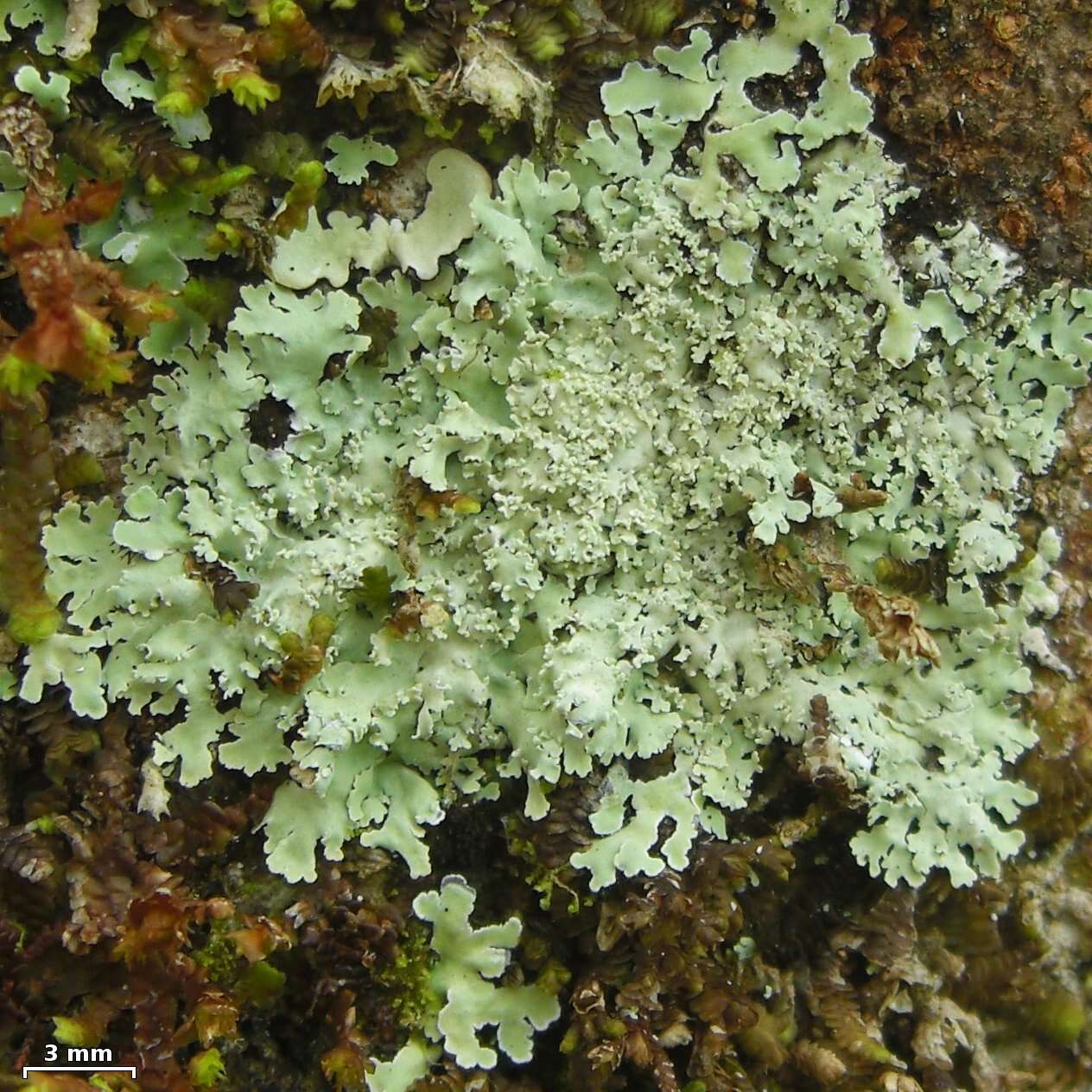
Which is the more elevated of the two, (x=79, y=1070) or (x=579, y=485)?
(x=579, y=485)

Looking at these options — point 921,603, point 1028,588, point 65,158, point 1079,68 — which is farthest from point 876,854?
point 65,158

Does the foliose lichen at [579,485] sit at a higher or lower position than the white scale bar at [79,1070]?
higher

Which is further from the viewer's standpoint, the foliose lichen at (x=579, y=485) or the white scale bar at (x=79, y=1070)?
the foliose lichen at (x=579, y=485)

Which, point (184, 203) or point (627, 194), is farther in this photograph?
point (627, 194)

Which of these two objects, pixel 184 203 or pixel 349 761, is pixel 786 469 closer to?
pixel 349 761

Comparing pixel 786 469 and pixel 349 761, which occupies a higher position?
pixel 786 469
